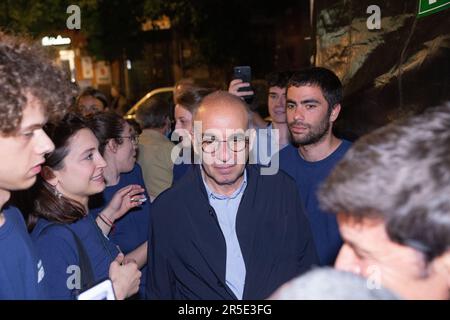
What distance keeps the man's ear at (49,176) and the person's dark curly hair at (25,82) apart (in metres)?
0.75

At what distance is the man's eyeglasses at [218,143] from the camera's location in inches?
104

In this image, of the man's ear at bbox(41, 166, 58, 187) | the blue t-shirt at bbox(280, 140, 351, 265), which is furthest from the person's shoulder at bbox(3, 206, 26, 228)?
the blue t-shirt at bbox(280, 140, 351, 265)

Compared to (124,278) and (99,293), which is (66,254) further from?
(99,293)

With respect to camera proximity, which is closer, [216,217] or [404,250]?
[404,250]

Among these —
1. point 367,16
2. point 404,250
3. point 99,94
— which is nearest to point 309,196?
point 367,16

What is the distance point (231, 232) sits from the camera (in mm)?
2596

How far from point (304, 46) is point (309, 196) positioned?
15.8m

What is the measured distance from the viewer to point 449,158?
1.12m

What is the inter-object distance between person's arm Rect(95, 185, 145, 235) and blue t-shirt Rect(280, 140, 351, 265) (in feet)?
3.55

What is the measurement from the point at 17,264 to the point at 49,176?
2.86 ft

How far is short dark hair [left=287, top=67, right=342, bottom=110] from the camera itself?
392cm

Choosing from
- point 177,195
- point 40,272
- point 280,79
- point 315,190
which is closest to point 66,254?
point 40,272

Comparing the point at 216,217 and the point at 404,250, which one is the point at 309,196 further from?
the point at 404,250

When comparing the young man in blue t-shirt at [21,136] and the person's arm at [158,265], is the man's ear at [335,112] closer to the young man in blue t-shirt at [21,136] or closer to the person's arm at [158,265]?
the person's arm at [158,265]
